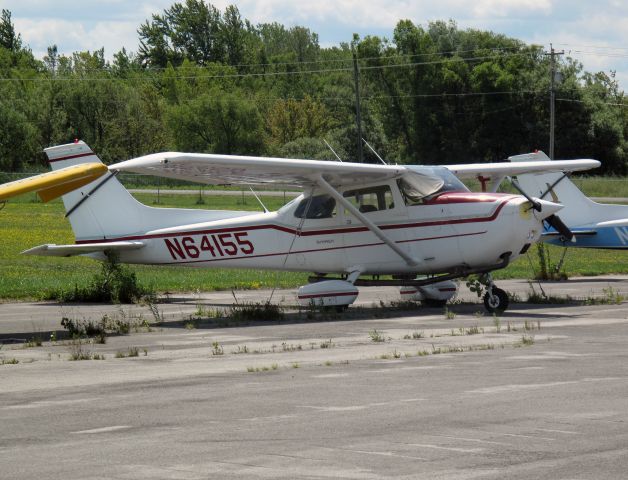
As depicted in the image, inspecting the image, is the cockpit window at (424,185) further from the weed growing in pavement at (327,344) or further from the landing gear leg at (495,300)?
the weed growing in pavement at (327,344)

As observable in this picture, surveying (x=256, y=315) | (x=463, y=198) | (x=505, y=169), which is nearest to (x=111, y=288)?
(x=256, y=315)

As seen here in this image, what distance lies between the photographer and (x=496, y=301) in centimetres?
1798

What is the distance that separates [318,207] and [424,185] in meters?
1.90

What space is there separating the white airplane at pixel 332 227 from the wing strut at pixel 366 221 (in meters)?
0.02

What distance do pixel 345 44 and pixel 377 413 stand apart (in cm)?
13886

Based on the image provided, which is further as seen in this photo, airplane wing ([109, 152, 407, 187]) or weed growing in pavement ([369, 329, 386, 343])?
airplane wing ([109, 152, 407, 187])

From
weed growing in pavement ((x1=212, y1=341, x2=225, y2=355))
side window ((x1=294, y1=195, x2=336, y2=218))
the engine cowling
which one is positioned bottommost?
the engine cowling

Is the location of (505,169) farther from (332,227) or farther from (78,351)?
(78,351)

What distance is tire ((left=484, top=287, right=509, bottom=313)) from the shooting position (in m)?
17.9

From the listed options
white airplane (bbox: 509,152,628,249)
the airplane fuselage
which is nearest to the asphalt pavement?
the airplane fuselage

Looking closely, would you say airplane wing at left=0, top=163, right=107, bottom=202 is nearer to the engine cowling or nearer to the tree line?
the engine cowling

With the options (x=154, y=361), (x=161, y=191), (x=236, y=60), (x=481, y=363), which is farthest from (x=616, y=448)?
(x=236, y=60)

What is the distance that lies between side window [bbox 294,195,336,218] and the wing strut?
56 centimetres

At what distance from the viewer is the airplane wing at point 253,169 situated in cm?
1600
